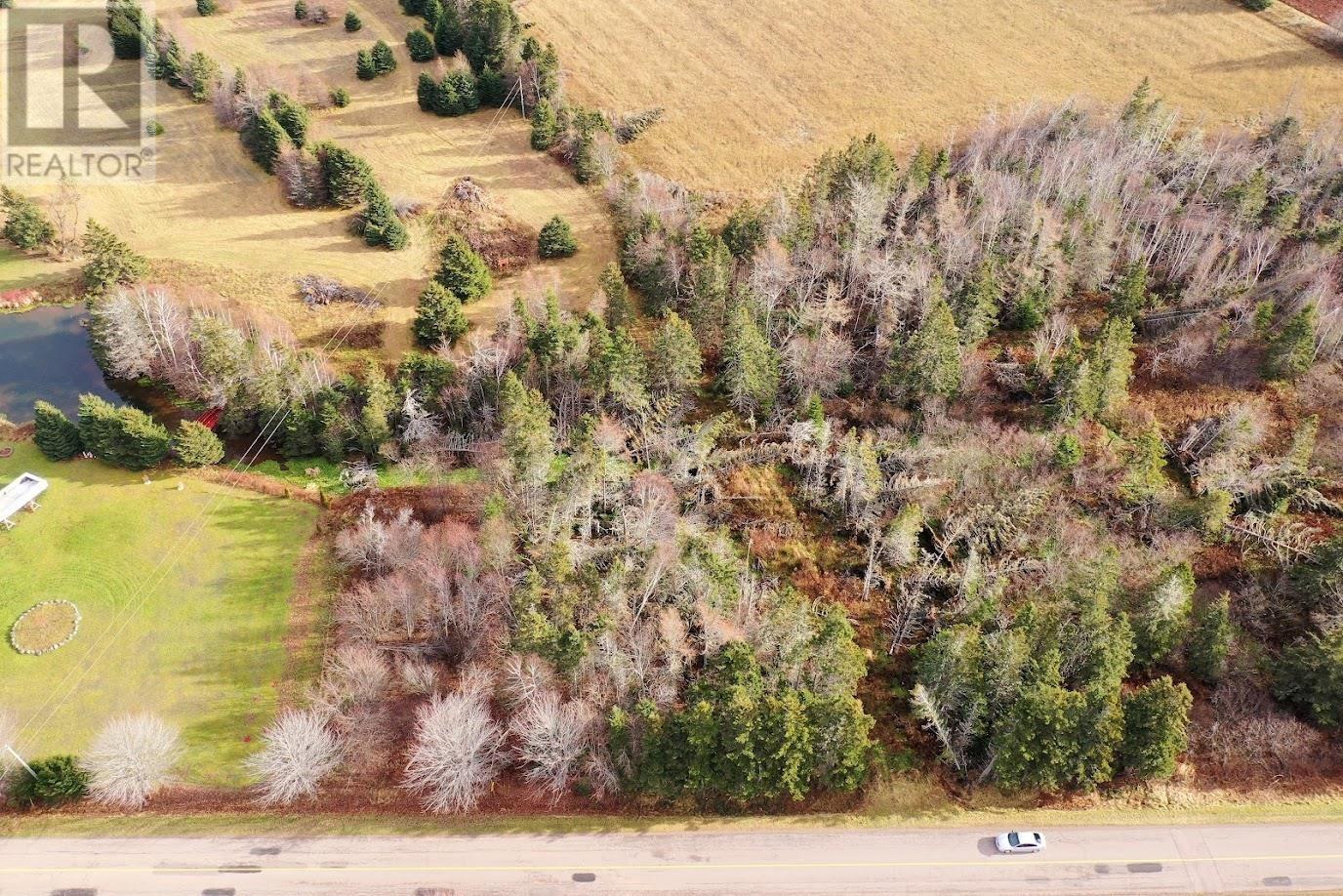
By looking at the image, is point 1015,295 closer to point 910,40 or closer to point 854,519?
point 854,519

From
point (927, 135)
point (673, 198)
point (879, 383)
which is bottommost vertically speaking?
point (879, 383)

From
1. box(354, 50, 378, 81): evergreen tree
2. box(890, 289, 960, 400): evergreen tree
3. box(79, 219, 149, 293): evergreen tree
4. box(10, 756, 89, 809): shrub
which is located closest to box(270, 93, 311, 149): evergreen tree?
box(354, 50, 378, 81): evergreen tree

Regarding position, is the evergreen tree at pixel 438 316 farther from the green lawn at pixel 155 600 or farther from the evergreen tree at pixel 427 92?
the evergreen tree at pixel 427 92

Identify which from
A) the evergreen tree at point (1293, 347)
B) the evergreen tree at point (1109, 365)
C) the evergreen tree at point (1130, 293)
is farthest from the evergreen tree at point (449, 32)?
the evergreen tree at point (1293, 347)

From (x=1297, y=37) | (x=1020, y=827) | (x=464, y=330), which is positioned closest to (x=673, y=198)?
(x=464, y=330)

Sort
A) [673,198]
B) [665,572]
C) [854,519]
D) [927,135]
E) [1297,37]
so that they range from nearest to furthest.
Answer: [665,572]
[854,519]
[673,198]
[927,135]
[1297,37]

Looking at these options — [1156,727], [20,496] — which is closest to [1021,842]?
[1156,727]
